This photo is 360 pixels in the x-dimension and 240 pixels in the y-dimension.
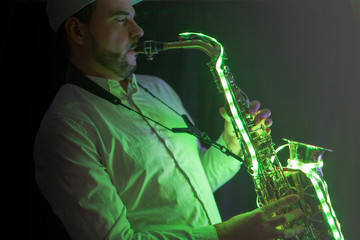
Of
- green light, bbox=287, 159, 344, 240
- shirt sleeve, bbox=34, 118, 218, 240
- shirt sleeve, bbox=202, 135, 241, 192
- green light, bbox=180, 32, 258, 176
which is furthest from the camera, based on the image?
shirt sleeve, bbox=202, 135, 241, 192

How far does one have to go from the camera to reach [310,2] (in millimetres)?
2115

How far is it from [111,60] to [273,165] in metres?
1.00

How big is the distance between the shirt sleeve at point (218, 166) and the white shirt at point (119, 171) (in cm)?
17

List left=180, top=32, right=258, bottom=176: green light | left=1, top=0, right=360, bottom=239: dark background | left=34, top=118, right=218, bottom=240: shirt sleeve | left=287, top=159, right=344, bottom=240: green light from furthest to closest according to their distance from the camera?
left=1, top=0, right=360, bottom=239: dark background
left=180, top=32, right=258, bottom=176: green light
left=287, top=159, right=344, bottom=240: green light
left=34, top=118, right=218, bottom=240: shirt sleeve

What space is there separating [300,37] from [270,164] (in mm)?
1013

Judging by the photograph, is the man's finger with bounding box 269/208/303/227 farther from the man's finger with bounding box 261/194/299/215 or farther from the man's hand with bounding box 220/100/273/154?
the man's hand with bounding box 220/100/273/154

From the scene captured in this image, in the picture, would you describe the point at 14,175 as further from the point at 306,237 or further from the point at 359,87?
the point at 359,87

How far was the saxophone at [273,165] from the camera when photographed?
4.76 ft

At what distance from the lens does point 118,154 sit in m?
1.51

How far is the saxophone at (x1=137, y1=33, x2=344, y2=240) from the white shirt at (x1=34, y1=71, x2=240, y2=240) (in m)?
0.29

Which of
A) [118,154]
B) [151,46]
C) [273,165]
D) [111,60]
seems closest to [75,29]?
[111,60]

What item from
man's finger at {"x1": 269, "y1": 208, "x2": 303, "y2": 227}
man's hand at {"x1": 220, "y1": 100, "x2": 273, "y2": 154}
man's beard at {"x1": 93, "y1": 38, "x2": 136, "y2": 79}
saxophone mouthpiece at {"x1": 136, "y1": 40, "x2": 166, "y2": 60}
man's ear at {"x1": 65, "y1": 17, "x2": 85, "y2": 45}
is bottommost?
man's finger at {"x1": 269, "y1": 208, "x2": 303, "y2": 227}

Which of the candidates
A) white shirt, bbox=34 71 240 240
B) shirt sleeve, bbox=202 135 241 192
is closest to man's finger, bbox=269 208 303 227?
white shirt, bbox=34 71 240 240

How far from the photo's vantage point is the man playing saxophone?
52.8 inches
